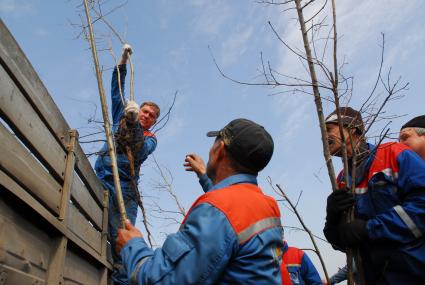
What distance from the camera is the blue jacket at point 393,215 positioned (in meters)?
2.18

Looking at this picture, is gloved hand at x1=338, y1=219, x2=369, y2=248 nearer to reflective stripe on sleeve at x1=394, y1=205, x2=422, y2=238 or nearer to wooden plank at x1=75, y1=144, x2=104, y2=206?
reflective stripe on sleeve at x1=394, y1=205, x2=422, y2=238

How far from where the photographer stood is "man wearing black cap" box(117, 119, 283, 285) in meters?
1.59

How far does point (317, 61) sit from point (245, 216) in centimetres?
152

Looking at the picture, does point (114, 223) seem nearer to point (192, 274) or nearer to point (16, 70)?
point (16, 70)

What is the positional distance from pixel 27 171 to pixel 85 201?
45.8 inches

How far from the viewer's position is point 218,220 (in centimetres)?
163

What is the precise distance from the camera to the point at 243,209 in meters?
1.71

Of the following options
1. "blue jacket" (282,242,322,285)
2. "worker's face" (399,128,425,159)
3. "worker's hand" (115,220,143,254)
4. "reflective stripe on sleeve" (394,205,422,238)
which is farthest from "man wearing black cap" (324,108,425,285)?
"blue jacket" (282,242,322,285)

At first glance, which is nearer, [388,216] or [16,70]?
[16,70]

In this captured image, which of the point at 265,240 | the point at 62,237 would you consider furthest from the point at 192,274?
the point at 62,237

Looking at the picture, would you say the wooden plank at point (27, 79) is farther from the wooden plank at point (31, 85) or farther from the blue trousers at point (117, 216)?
the blue trousers at point (117, 216)

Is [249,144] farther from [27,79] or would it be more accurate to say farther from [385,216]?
[27,79]

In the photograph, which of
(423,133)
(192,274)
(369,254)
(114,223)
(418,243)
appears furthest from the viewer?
(114,223)

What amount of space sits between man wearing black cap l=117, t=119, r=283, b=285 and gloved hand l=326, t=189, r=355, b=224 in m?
0.56
